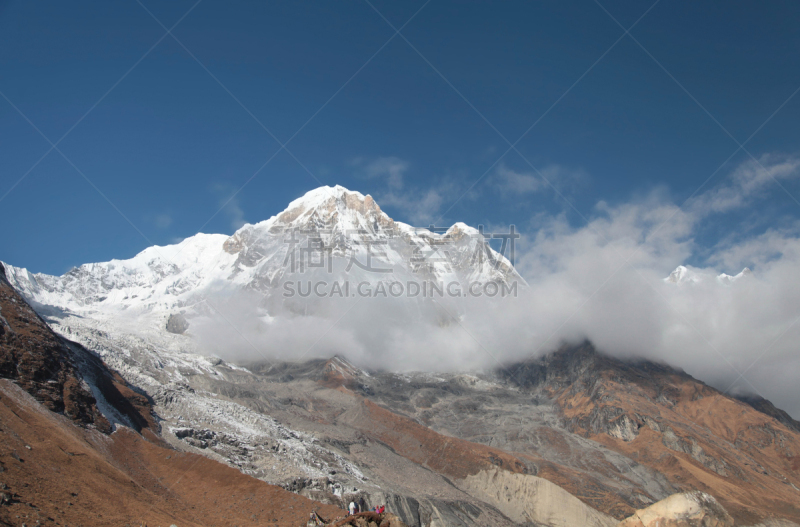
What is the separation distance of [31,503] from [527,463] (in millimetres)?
101080

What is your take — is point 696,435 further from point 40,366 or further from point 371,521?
point 40,366

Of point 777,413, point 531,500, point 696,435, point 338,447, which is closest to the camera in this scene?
point 338,447

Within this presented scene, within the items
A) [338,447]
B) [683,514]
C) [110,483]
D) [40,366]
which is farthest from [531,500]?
[40,366]

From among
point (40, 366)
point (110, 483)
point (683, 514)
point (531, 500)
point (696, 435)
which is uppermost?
point (696, 435)

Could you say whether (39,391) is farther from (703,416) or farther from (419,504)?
(703,416)

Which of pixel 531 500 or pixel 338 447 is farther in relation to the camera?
pixel 531 500

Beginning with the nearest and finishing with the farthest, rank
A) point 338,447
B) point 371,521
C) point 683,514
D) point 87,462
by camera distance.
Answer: point 371,521 → point 683,514 → point 87,462 → point 338,447

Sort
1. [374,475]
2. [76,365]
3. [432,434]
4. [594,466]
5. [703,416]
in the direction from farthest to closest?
1. [703,416]
2. [594,466]
3. [432,434]
4. [374,475]
5. [76,365]

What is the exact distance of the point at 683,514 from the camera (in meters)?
23.7

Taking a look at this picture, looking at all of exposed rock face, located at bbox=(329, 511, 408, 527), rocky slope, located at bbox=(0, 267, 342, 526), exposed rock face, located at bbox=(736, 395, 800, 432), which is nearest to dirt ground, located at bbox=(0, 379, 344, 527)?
rocky slope, located at bbox=(0, 267, 342, 526)

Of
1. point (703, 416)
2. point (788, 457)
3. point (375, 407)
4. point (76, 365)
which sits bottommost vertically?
point (76, 365)

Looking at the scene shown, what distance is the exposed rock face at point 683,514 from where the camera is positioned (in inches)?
923

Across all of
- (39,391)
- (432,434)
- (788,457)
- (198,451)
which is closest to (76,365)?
(39,391)

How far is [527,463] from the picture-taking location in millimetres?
106438
